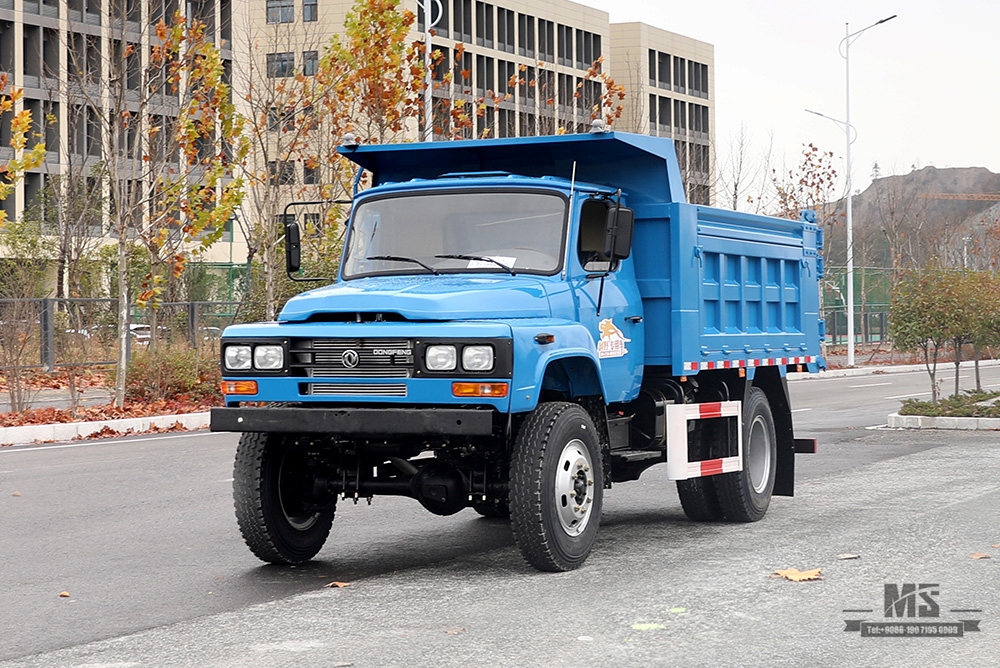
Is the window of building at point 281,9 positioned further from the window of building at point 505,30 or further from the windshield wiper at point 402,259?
the windshield wiper at point 402,259

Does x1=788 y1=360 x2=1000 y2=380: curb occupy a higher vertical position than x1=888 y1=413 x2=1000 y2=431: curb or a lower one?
higher

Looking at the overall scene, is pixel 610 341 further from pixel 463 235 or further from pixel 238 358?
pixel 238 358

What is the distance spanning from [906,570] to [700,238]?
9.69 ft

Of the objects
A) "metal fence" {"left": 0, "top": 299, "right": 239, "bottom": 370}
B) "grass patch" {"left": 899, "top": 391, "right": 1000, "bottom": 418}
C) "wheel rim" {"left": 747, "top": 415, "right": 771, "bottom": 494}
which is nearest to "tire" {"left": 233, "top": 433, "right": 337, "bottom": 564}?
"wheel rim" {"left": 747, "top": 415, "right": 771, "bottom": 494}

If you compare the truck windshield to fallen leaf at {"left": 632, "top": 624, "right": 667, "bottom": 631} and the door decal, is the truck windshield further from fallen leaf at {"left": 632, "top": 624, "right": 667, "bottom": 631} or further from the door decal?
fallen leaf at {"left": 632, "top": 624, "right": 667, "bottom": 631}

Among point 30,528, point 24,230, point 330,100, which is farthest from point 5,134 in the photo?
point 30,528

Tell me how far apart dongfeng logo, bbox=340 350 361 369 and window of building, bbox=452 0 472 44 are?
251ft

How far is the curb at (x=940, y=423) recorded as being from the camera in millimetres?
20641

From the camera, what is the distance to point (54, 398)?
24.1 meters

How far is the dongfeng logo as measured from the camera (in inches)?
338

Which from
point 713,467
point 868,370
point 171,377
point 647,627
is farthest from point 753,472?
point 868,370

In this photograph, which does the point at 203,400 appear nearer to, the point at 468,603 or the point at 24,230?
the point at 468,603

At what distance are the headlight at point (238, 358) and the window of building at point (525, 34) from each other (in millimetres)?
81564

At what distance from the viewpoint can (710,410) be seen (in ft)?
35.6
